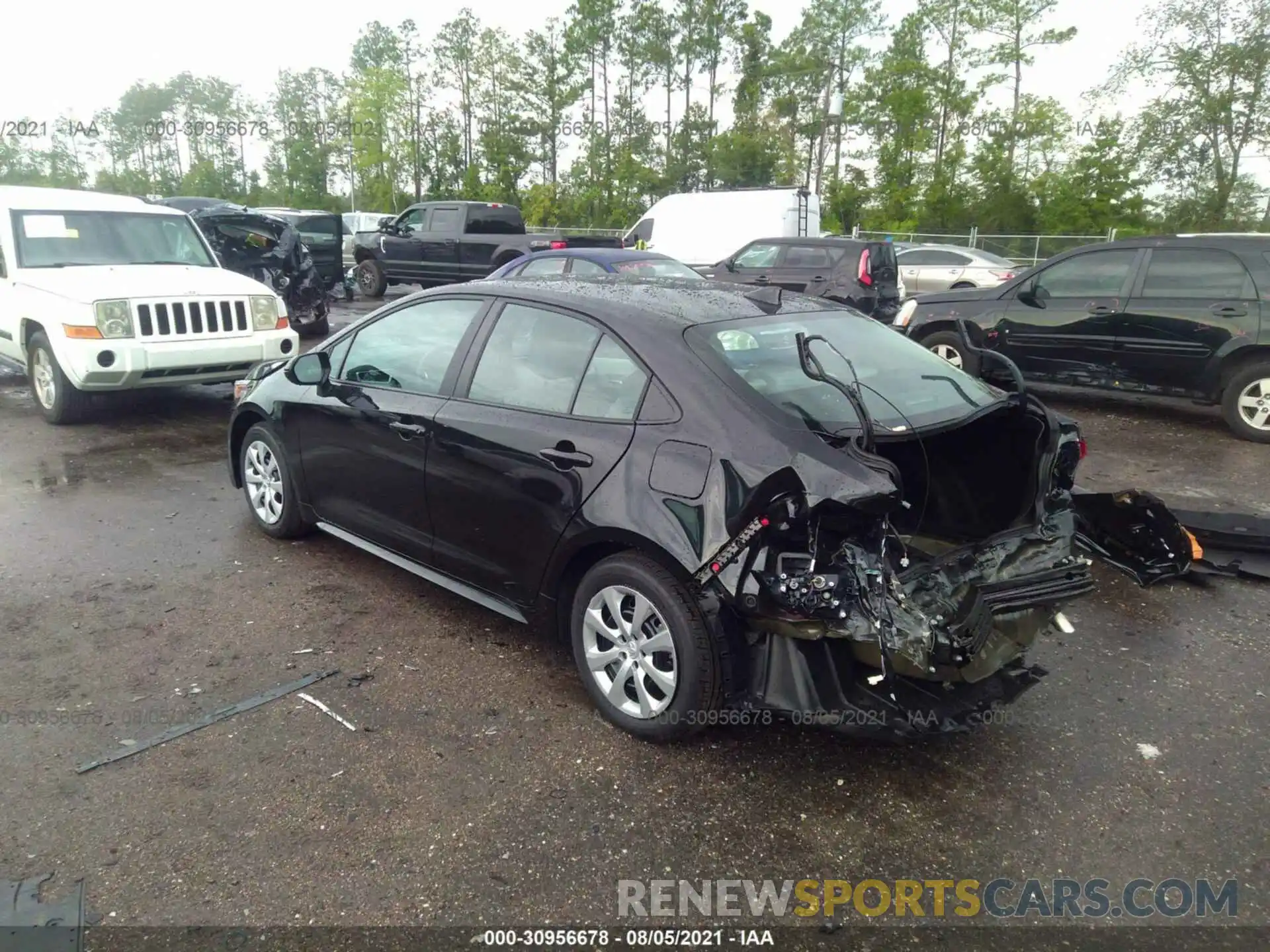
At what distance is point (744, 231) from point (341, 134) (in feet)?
126

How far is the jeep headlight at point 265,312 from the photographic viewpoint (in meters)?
7.94

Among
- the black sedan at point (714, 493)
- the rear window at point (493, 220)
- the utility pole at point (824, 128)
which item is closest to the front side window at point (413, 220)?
the rear window at point (493, 220)

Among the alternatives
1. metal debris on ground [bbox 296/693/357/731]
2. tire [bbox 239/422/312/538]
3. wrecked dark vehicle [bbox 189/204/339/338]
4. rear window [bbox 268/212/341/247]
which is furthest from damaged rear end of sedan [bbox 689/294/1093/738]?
rear window [bbox 268/212/341/247]

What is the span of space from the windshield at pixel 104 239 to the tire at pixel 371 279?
32.7 ft

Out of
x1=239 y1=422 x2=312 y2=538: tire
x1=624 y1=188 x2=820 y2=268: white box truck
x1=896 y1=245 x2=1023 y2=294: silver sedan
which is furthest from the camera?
x1=896 y1=245 x2=1023 y2=294: silver sedan

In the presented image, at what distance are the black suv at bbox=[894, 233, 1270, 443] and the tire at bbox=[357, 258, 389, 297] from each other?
1315 cm

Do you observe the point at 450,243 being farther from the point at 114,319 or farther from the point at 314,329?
the point at 114,319

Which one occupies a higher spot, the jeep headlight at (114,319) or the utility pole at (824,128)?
the utility pole at (824,128)

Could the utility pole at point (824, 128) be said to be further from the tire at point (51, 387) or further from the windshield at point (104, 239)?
the tire at point (51, 387)

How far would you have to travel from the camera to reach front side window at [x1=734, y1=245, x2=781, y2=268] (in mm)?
12750

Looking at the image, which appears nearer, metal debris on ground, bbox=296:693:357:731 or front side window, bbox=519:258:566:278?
metal debris on ground, bbox=296:693:357:731

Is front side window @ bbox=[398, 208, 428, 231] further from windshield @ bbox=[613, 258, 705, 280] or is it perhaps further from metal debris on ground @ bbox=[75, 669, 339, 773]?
metal debris on ground @ bbox=[75, 669, 339, 773]

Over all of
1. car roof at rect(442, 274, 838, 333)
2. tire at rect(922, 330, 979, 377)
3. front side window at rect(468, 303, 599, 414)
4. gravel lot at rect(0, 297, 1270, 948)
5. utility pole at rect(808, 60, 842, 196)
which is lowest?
gravel lot at rect(0, 297, 1270, 948)

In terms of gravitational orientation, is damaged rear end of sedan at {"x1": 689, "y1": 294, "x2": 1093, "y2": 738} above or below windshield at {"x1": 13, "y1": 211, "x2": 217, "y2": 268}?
below
